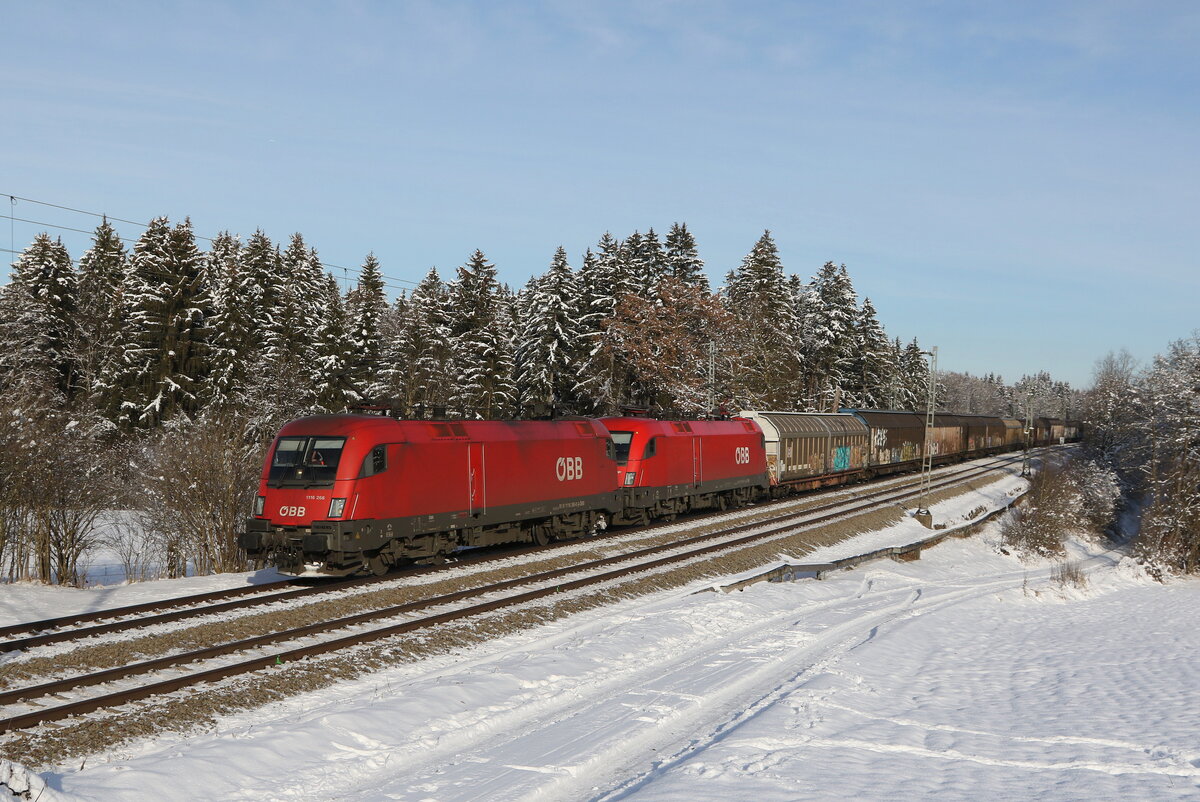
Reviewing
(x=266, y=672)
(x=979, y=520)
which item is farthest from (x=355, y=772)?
(x=979, y=520)

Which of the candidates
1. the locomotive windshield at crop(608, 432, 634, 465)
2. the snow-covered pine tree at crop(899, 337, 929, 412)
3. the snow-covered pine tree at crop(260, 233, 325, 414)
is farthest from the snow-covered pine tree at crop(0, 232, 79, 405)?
the snow-covered pine tree at crop(899, 337, 929, 412)

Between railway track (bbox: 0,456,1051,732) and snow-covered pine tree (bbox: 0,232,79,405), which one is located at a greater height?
snow-covered pine tree (bbox: 0,232,79,405)

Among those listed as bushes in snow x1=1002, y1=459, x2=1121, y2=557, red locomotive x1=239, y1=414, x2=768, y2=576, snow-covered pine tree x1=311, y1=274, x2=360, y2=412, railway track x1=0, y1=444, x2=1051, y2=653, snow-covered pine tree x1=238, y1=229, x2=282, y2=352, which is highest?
snow-covered pine tree x1=238, y1=229, x2=282, y2=352

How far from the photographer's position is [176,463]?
21969 mm

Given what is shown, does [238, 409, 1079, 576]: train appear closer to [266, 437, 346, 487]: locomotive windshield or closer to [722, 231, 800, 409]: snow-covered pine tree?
[266, 437, 346, 487]: locomotive windshield

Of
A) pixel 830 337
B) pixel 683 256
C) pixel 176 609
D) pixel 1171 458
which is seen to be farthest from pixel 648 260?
pixel 176 609

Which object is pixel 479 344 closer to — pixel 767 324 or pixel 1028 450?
pixel 767 324

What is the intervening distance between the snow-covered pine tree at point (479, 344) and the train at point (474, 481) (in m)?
25.5

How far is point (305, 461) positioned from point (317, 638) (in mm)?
4926

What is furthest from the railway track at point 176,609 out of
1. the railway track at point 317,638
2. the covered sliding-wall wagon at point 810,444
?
the covered sliding-wall wagon at point 810,444

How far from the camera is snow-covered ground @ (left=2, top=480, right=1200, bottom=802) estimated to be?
8.66m

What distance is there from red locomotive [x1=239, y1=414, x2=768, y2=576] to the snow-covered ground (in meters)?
4.42

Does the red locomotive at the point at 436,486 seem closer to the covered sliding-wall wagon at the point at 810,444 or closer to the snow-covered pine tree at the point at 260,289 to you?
the covered sliding-wall wagon at the point at 810,444

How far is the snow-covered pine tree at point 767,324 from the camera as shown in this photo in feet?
209
